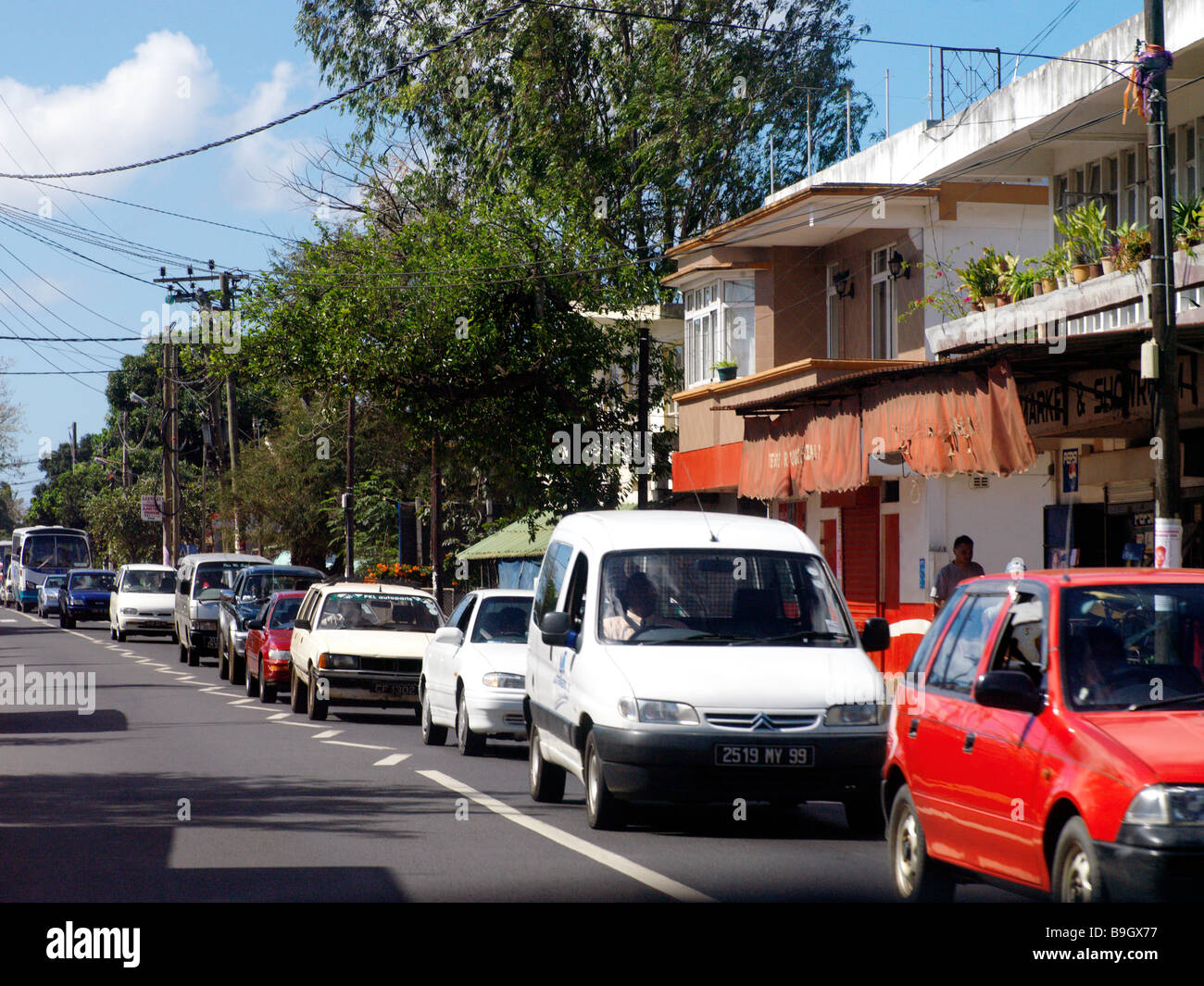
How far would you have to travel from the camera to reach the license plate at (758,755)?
33.8 feet

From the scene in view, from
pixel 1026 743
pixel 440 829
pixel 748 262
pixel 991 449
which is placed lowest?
pixel 440 829

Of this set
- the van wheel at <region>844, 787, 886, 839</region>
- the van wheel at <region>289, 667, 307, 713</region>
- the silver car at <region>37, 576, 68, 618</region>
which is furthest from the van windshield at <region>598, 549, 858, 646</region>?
the silver car at <region>37, 576, 68, 618</region>

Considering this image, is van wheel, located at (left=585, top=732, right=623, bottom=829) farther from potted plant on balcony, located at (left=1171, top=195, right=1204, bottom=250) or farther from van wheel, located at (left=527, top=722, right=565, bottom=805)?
potted plant on balcony, located at (left=1171, top=195, right=1204, bottom=250)

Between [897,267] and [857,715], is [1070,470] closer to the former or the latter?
Answer: [897,267]

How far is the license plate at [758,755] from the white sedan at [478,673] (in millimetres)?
5843

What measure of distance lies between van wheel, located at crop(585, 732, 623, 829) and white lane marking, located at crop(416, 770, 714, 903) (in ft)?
0.82

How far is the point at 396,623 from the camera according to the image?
21.5 meters

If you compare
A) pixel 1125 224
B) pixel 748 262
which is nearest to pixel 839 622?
pixel 1125 224

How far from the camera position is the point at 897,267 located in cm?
2611

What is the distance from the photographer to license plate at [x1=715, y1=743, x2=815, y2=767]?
33.8ft

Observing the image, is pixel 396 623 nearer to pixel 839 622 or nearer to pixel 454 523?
pixel 839 622

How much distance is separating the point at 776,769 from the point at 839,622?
1.63m

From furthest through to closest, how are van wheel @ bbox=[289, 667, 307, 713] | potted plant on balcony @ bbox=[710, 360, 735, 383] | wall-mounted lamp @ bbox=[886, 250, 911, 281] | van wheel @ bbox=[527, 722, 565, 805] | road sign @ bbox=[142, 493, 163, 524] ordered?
road sign @ bbox=[142, 493, 163, 524], potted plant on balcony @ bbox=[710, 360, 735, 383], wall-mounted lamp @ bbox=[886, 250, 911, 281], van wheel @ bbox=[289, 667, 307, 713], van wheel @ bbox=[527, 722, 565, 805]

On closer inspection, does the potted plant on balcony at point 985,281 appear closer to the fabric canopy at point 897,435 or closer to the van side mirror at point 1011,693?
the fabric canopy at point 897,435
